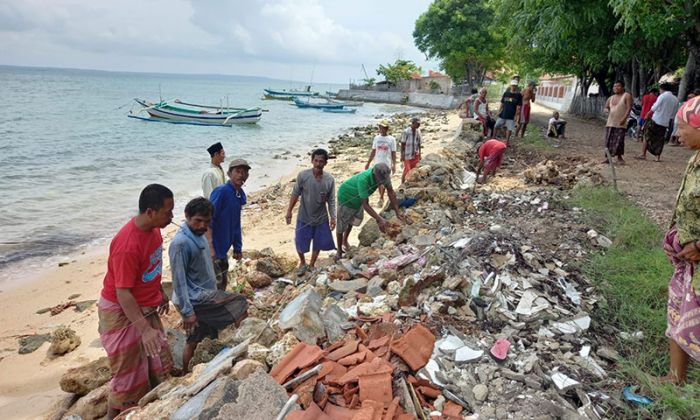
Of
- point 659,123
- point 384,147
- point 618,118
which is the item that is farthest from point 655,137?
point 384,147

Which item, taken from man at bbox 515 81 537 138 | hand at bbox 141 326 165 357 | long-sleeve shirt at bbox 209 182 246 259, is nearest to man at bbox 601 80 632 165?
man at bbox 515 81 537 138

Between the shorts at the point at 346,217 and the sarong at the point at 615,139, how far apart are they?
6.06 metres

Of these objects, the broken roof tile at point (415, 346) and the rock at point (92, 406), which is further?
the rock at point (92, 406)

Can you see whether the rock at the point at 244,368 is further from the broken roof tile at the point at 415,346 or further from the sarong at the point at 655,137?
the sarong at the point at 655,137

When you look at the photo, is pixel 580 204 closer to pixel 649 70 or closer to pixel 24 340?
pixel 24 340

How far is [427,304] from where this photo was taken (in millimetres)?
3461

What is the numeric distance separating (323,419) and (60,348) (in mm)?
3853

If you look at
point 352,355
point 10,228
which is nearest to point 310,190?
point 352,355

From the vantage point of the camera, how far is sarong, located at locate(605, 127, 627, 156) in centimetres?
852

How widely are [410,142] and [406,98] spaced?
4586 cm

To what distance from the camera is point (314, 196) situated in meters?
5.16

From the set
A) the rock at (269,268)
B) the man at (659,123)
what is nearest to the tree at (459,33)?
the man at (659,123)

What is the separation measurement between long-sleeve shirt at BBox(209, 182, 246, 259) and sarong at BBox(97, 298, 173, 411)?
147cm

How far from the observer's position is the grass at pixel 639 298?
2.44 meters
